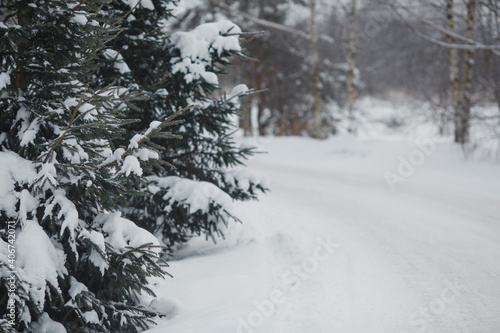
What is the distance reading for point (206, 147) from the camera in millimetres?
5270

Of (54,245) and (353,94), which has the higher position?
(353,94)

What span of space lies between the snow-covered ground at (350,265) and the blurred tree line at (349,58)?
3986 mm

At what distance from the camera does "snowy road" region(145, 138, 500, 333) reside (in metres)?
3.36

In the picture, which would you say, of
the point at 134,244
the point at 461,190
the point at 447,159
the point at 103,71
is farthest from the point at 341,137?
the point at 134,244

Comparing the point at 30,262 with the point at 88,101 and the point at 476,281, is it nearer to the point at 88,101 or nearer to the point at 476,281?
the point at 88,101

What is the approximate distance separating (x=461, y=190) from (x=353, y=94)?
8601 mm

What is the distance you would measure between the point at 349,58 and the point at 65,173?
15.1 meters

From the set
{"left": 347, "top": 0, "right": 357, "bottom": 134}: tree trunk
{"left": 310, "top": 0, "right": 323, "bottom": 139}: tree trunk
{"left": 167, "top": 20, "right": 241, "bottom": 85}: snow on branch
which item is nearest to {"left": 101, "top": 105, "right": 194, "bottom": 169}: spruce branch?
{"left": 167, "top": 20, "right": 241, "bottom": 85}: snow on branch

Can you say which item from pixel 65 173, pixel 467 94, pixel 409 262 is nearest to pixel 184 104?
pixel 65 173

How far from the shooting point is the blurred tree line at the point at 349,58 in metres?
11.5

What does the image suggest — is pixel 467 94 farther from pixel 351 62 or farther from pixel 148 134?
pixel 148 134

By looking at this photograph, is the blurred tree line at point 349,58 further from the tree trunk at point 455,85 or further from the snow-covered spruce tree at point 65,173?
the snow-covered spruce tree at point 65,173

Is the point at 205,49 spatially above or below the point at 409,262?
above

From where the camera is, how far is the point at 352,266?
4625 mm
